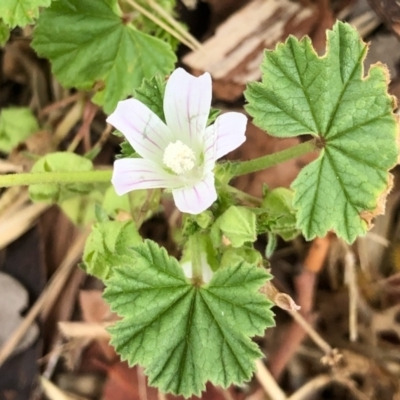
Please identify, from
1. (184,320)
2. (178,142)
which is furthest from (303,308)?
(178,142)

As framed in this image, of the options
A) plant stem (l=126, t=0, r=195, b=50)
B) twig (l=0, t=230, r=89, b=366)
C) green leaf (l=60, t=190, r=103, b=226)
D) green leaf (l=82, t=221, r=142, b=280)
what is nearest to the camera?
green leaf (l=82, t=221, r=142, b=280)

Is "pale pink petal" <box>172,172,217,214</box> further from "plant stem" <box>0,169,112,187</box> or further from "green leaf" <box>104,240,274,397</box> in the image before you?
"plant stem" <box>0,169,112,187</box>

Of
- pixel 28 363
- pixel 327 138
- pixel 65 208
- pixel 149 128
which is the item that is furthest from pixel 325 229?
pixel 28 363

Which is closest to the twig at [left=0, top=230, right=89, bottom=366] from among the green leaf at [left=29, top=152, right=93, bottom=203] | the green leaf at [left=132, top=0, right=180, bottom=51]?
the green leaf at [left=29, top=152, right=93, bottom=203]

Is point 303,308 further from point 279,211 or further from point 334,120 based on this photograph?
point 334,120

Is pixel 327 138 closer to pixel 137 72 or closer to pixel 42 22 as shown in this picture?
pixel 137 72
